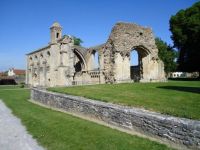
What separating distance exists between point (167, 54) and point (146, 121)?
128 feet

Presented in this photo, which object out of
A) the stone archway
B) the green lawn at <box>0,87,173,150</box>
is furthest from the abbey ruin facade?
the green lawn at <box>0,87,173,150</box>

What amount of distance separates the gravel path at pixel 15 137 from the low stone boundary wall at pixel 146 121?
258 centimetres

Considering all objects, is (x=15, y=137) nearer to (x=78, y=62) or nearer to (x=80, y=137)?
(x=80, y=137)

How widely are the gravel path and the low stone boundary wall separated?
8.47ft

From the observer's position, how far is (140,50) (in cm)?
2669

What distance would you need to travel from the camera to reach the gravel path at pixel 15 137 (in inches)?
263

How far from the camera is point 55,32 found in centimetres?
3806

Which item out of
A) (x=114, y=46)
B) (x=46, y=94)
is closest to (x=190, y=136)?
(x=46, y=94)

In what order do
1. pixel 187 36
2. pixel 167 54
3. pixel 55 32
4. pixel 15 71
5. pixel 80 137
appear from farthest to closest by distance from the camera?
pixel 15 71, pixel 167 54, pixel 55 32, pixel 187 36, pixel 80 137

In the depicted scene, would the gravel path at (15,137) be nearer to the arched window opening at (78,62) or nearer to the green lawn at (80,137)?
the green lawn at (80,137)

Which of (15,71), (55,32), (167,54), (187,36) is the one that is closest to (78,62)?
(55,32)

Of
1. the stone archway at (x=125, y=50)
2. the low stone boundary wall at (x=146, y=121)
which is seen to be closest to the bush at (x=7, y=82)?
the stone archway at (x=125, y=50)

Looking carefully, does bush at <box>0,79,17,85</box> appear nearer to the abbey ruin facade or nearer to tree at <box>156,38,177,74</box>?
the abbey ruin facade

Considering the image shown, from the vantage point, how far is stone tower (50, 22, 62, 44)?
38094 mm
